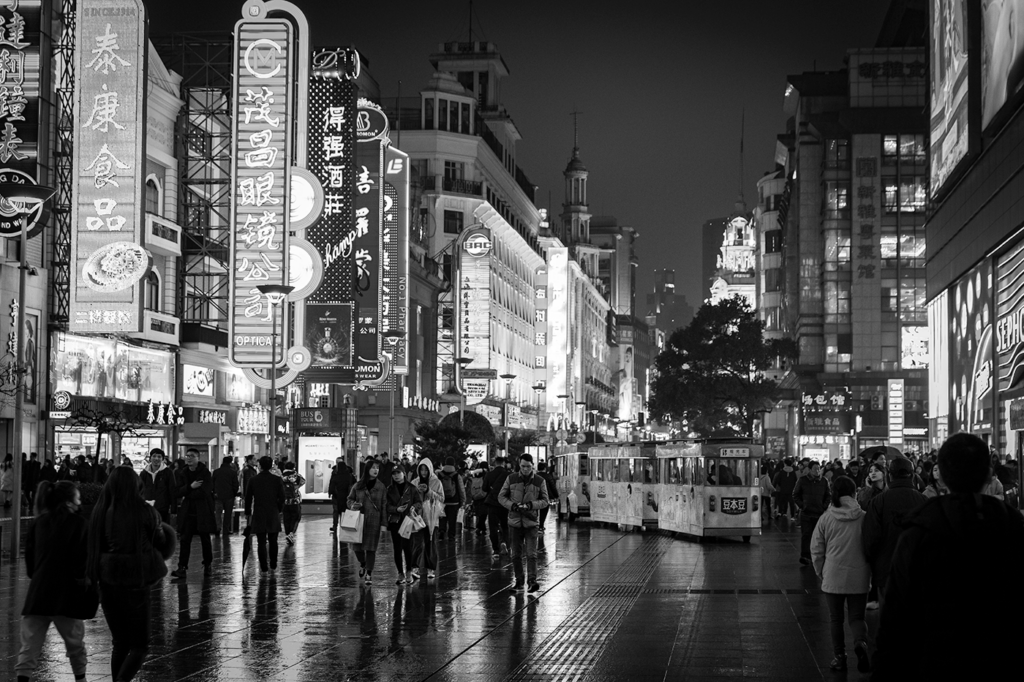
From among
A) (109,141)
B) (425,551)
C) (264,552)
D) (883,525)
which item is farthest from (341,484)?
(883,525)

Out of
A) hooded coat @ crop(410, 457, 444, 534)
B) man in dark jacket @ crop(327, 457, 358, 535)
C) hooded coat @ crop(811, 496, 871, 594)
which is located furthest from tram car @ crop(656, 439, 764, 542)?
hooded coat @ crop(811, 496, 871, 594)

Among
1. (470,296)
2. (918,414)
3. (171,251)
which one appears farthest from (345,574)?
(918,414)

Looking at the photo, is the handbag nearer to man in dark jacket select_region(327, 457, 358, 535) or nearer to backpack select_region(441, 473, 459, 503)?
backpack select_region(441, 473, 459, 503)

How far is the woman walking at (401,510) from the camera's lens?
19719 millimetres

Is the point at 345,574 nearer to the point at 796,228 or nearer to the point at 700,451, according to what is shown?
the point at 700,451

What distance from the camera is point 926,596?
197 inches

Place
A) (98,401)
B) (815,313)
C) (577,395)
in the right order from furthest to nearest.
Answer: (577,395) < (815,313) < (98,401)

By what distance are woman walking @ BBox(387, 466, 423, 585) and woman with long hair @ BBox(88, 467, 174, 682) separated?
9.49m

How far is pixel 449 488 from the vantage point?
2736 centimetres

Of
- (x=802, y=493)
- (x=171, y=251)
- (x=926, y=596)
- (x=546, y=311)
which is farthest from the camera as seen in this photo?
(x=546, y=311)

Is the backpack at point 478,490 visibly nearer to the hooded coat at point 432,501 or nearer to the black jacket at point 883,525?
the hooded coat at point 432,501

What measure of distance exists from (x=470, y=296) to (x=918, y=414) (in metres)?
30.3

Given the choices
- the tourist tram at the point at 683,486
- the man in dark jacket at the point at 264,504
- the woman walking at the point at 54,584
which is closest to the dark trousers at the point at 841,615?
the woman walking at the point at 54,584

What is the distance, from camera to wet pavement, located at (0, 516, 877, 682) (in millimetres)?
12094
